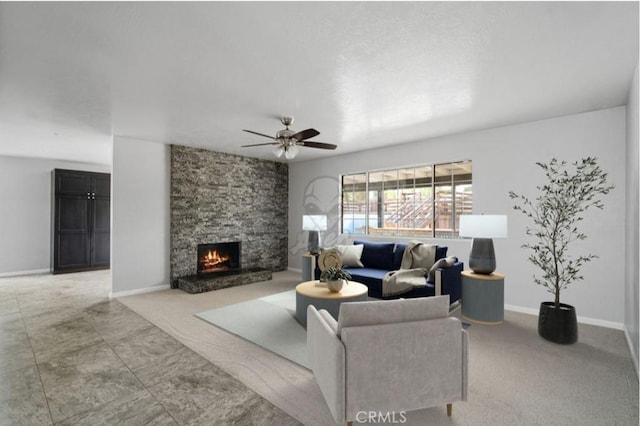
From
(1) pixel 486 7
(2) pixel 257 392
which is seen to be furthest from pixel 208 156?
(1) pixel 486 7

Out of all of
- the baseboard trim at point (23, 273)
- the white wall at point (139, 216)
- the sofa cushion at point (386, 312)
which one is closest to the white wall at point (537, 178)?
the sofa cushion at point (386, 312)

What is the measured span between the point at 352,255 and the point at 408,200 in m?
1.51

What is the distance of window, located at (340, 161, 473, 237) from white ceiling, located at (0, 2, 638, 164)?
3.56 feet

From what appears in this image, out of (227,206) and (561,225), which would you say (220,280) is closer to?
(227,206)

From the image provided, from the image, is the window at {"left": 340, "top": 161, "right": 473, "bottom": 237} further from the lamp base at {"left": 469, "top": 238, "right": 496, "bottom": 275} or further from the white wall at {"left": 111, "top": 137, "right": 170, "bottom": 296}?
the white wall at {"left": 111, "top": 137, "right": 170, "bottom": 296}

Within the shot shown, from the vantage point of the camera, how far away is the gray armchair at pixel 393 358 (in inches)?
72.1

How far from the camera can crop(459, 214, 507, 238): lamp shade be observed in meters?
3.65

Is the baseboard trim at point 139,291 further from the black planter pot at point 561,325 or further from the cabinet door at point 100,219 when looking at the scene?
the black planter pot at point 561,325

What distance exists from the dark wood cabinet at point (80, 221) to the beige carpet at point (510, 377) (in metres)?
4.82

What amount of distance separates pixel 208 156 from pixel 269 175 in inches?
61.6

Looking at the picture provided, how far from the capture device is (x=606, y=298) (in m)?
3.79

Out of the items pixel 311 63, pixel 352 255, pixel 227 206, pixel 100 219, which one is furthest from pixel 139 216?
pixel 311 63

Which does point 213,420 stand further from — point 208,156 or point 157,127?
point 208,156

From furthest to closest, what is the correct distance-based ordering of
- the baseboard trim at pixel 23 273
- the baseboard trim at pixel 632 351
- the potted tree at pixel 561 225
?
the baseboard trim at pixel 23 273, the potted tree at pixel 561 225, the baseboard trim at pixel 632 351
